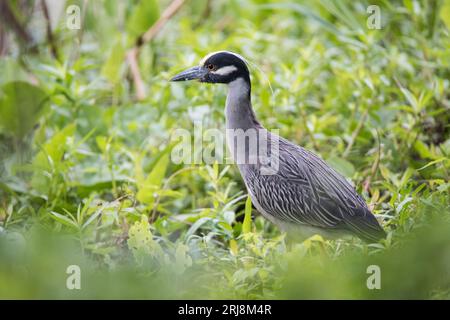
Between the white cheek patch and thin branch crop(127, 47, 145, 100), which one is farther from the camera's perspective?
thin branch crop(127, 47, 145, 100)

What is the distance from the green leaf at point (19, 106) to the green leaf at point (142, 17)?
6.59 ft

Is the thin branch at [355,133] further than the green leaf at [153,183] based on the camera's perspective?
Yes

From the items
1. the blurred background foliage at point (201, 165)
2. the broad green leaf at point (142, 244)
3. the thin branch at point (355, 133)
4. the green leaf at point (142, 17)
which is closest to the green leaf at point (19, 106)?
the blurred background foliage at point (201, 165)

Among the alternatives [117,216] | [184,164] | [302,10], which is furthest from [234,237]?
[302,10]

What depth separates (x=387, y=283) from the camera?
116 inches

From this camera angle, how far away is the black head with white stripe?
479 cm

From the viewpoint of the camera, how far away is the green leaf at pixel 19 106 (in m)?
5.54

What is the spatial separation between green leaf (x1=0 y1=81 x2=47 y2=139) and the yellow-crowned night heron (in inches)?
57.3

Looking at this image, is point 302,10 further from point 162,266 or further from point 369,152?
point 162,266

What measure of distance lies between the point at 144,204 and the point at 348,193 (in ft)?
4.62

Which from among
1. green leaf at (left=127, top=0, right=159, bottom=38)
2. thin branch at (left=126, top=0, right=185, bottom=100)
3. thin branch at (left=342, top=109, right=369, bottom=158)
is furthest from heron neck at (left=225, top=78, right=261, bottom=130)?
green leaf at (left=127, top=0, right=159, bottom=38)

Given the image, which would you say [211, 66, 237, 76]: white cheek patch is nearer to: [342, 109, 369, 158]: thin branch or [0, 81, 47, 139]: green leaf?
[342, 109, 369, 158]: thin branch

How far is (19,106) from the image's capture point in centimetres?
557

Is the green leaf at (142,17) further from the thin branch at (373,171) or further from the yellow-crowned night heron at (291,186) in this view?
the thin branch at (373,171)
